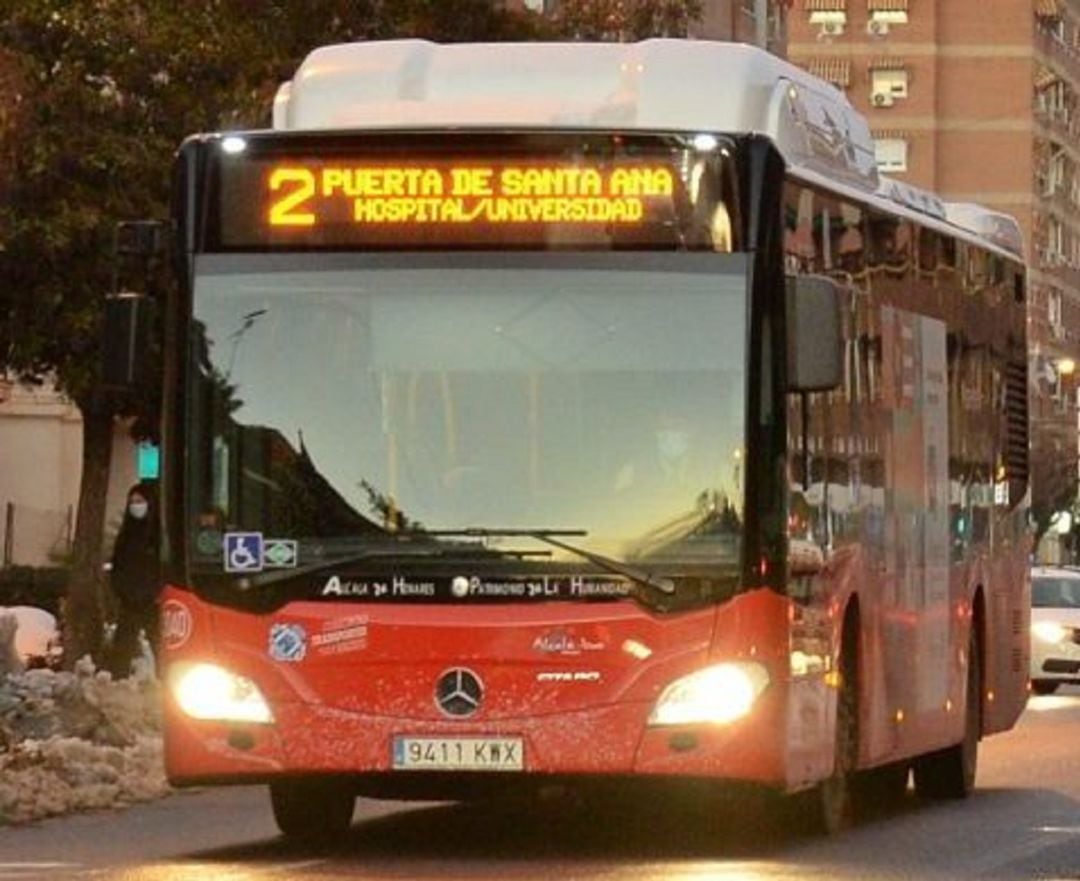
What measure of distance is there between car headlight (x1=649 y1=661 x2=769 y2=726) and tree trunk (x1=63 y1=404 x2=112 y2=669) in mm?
15346

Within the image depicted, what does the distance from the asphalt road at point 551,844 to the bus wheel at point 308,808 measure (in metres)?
0.12

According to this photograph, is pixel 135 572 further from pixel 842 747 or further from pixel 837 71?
pixel 837 71

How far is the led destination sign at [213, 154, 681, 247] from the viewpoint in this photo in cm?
1759

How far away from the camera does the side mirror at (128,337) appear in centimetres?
1695

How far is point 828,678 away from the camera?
61.8 ft

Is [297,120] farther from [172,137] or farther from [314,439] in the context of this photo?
[172,137]

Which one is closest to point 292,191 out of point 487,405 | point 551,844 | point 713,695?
point 487,405

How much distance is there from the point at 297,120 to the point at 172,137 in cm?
1494

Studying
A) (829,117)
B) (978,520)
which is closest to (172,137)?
(978,520)

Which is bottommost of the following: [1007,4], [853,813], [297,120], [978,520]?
[853,813]

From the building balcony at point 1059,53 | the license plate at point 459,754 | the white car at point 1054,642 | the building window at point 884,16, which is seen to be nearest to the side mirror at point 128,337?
the license plate at point 459,754

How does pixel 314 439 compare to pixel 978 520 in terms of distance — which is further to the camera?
pixel 978 520

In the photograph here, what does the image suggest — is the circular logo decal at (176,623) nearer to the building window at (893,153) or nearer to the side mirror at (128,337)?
the side mirror at (128,337)

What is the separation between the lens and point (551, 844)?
19.1 m
